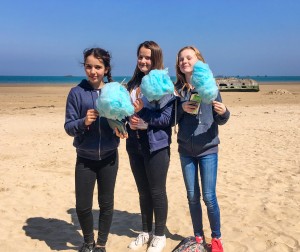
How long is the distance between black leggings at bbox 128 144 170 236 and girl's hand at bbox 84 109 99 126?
62cm

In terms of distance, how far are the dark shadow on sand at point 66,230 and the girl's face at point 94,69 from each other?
1.94 metres

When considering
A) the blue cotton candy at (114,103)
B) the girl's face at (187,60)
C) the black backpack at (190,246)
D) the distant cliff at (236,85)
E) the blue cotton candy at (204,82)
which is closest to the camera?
the blue cotton candy at (114,103)

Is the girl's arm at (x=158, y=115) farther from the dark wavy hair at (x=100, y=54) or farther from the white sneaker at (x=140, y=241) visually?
the white sneaker at (x=140, y=241)

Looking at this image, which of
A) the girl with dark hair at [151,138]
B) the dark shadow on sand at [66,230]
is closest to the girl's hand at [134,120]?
the girl with dark hair at [151,138]

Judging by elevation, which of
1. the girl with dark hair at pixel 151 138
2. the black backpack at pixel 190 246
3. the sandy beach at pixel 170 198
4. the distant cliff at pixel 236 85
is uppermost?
the girl with dark hair at pixel 151 138

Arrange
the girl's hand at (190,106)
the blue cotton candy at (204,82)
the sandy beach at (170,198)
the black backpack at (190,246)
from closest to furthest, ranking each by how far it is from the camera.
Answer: the blue cotton candy at (204,82) < the girl's hand at (190,106) < the black backpack at (190,246) < the sandy beach at (170,198)

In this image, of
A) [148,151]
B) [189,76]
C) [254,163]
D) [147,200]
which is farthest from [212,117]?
[254,163]

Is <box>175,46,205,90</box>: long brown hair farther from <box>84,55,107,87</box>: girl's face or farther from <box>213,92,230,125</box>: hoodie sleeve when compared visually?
<box>84,55,107,87</box>: girl's face

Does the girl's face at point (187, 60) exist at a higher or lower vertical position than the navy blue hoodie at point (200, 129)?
higher

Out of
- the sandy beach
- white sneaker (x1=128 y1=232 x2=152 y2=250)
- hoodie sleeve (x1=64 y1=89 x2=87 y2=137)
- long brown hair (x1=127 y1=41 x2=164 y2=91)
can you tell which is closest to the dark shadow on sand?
the sandy beach

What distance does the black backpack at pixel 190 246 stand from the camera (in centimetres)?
395

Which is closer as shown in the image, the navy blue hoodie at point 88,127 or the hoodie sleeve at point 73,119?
the hoodie sleeve at point 73,119

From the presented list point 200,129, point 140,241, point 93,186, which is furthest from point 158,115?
point 140,241

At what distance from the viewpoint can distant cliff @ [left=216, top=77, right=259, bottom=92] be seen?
3225 cm
